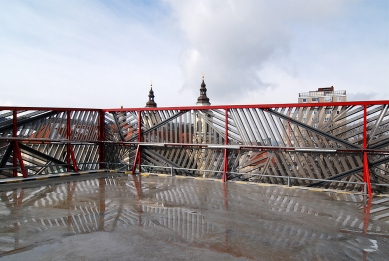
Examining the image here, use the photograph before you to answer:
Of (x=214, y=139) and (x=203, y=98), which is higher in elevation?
(x=203, y=98)

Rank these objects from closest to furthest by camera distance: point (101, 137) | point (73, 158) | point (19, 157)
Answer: point (19, 157), point (73, 158), point (101, 137)

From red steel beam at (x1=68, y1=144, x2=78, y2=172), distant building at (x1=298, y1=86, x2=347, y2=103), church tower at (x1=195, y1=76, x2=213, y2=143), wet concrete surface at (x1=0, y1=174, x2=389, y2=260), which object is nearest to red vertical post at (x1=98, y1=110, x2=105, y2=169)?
red steel beam at (x1=68, y1=144, x2=78, y2=172)

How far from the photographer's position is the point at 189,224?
22.5 ft

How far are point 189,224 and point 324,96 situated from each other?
83142mm

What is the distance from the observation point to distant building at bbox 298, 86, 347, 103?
3071 inches

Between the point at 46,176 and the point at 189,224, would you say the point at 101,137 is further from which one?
the point at 189,224

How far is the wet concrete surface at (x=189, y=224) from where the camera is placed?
5.23m

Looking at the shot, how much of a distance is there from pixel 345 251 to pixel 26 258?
5445mm

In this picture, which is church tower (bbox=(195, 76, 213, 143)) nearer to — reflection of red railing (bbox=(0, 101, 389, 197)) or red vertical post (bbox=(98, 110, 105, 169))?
reflection of red railing (bbox=(0, 101, 389, 197))

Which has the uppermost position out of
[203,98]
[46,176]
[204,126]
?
[203,98]

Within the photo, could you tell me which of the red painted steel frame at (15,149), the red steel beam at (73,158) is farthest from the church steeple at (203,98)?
the red painted steel frame at (15,149)

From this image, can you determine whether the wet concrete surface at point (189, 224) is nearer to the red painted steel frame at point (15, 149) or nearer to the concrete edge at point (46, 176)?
the concrete edge at point (46, 176)

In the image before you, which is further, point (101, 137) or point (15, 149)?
point (101, 137)

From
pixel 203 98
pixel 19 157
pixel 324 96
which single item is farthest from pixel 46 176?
pixel 324 96
